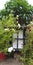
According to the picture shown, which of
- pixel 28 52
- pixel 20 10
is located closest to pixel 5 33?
→ pixel 28 52

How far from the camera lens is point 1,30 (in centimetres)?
518

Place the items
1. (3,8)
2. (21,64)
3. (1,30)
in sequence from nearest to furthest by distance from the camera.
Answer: (1,30)
(21,64)
(3,8)

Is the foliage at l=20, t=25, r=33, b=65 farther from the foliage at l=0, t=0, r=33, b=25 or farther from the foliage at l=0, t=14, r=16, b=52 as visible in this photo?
the foliage at l=0, t=0, r=33, b=25

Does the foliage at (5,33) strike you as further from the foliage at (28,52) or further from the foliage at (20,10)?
the foliage at (20,10)

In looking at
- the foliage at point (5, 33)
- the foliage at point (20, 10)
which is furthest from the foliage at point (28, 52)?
the foliage at point (20, 10)

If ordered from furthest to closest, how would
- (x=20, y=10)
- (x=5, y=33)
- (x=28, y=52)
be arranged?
(x=20, y=10)
(x=28, y=52)
(x=5, y=33)

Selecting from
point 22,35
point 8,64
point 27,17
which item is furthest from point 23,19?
point 8,64

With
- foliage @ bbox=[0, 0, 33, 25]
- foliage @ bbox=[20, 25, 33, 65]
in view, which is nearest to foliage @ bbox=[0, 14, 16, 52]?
foliage @ bbox=[20, 25, 33, 65]

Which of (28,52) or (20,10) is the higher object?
(20,10)

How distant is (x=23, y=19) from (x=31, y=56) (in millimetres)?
2050

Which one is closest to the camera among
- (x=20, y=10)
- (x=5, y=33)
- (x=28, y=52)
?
(x=5, y=33)

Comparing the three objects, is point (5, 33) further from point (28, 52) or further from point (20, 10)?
point (20, 10)

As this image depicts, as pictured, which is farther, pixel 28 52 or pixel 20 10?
pixel 20 10

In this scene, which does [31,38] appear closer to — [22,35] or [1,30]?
[1,30]
